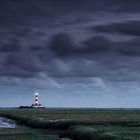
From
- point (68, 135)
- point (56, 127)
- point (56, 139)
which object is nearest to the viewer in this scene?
point (56, 139)

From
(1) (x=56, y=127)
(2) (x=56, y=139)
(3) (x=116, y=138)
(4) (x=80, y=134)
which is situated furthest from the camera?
(1) (x=56, y=127)

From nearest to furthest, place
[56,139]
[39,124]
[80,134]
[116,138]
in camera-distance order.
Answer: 1. [116,138]
2. [56,139]
3. [80,134]
4. [39,124]

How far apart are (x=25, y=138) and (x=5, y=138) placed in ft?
6.85

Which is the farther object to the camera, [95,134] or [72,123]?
[72,123]

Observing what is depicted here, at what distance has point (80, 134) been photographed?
42656 millimetres

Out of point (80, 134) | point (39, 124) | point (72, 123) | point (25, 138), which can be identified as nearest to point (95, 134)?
point (80, 134)

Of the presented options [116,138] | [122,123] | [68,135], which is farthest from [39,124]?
[116,138]

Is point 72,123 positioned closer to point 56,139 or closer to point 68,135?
point 68,135

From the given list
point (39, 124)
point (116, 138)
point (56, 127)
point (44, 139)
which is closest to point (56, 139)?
point (44, 139)

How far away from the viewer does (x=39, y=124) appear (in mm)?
66938

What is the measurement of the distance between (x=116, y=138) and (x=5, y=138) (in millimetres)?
→ 12086

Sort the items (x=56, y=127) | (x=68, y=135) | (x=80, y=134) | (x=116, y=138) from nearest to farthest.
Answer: (x=116, y=138) → (x=80, y=134) → (x=68, y=135) → (x=56, y=127)

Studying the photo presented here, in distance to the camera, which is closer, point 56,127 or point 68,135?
point 68,135

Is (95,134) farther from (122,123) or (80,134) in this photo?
(122,123)
